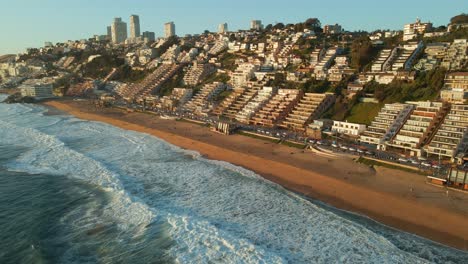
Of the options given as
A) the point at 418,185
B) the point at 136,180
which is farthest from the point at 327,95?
the point at 136,180

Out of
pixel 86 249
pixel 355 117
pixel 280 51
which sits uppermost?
pixel 280 51

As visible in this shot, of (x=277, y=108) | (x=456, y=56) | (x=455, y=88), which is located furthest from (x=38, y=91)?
(x=455, y=88)

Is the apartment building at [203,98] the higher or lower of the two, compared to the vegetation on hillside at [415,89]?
lower

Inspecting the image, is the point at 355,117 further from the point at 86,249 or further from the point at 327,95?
the point at 86,249

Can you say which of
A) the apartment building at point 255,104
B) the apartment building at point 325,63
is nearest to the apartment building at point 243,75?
the apartment building at point 255,104

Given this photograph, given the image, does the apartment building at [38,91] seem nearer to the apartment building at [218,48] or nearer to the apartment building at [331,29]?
the apartment building at [218,48]

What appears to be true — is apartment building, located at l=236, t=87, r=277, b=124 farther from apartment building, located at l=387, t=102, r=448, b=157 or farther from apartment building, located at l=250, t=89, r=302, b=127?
apartment building, located at l=387, t=102, r=448, b=157

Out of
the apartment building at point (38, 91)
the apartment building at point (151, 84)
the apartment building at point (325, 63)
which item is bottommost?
the apartment building at point (38, 91)
